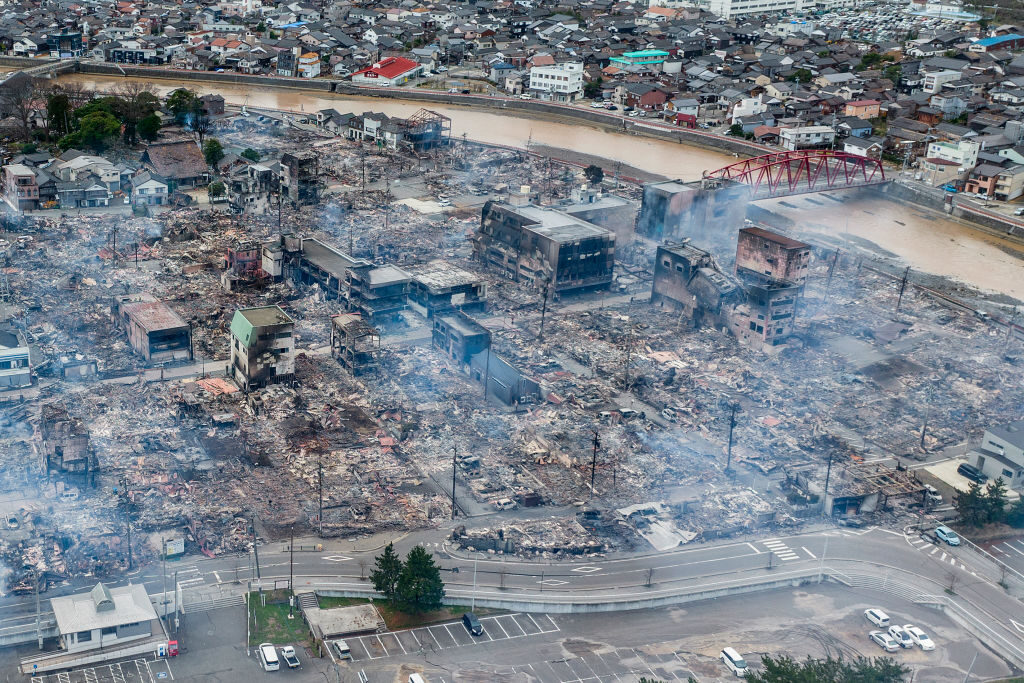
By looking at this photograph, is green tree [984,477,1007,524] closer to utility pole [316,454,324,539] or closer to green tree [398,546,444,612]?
green tree [398,546,444,612]

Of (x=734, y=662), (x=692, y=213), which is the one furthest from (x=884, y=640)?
(x=692, y=213)

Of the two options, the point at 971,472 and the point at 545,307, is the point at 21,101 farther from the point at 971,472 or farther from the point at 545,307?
the point at 971,472

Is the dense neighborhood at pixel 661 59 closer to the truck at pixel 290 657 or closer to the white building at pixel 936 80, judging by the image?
the white building at pixel 936 80


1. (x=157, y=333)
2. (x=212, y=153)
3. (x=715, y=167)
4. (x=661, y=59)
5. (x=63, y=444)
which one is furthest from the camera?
(x=661, y=59)

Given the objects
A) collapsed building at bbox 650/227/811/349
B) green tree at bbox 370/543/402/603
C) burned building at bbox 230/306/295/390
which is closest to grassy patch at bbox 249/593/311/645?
green tree at bbox 370/543/402/603

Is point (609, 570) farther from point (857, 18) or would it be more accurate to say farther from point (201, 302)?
point (857, 18)
